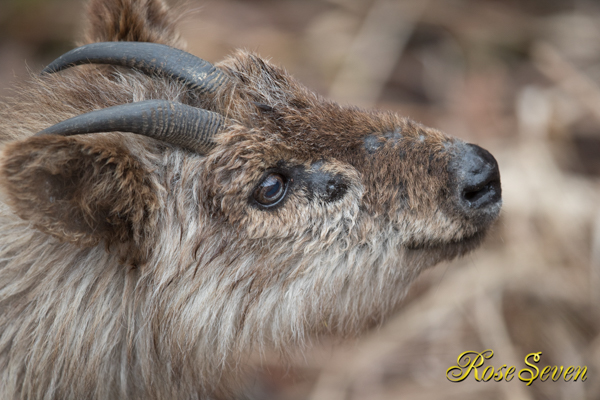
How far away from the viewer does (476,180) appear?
262cm

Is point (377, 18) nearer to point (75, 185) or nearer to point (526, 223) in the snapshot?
point (526, 223)

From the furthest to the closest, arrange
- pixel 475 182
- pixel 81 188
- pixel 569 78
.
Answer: pixel 569 78
pixel 475 182
pixel 81 188

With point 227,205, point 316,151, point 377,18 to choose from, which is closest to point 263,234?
point 227,205

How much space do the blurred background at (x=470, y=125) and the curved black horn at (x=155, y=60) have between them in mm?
609

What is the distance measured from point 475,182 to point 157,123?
149cm

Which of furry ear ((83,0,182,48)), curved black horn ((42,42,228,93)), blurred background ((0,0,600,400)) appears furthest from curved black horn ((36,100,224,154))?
blurred background ((0,0,600,400))

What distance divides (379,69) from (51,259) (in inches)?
196

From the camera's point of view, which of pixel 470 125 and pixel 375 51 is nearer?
pixel 470 125

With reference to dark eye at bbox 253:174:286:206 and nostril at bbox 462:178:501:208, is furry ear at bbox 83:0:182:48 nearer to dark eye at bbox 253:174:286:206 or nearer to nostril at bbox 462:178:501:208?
dark eye at bbox 253:174:286:206

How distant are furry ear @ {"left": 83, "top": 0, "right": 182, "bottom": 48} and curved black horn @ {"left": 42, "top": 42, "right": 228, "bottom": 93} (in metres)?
0.40

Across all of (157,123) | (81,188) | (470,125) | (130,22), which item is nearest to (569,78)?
(470,125)

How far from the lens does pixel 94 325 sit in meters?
2.36

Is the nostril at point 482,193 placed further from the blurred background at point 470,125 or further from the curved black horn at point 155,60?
the curved black horn at point 155,60

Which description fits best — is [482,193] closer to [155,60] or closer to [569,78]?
[155,60]
